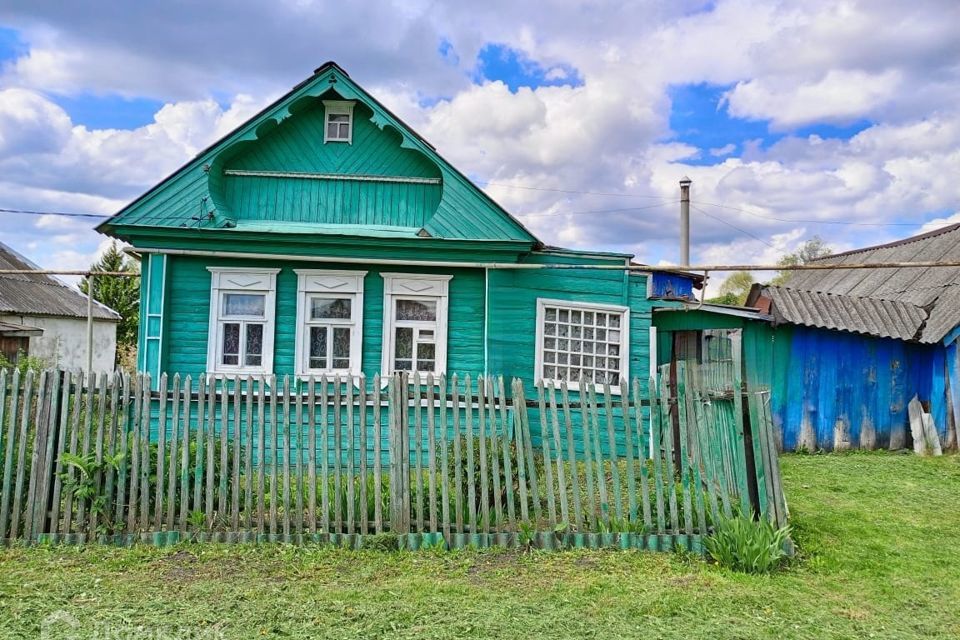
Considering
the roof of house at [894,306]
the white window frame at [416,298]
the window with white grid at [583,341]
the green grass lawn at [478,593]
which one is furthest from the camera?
the roof of house at [894,306]

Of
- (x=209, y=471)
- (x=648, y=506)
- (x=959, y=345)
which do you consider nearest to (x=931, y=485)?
(x=959, y=345)

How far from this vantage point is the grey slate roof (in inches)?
848

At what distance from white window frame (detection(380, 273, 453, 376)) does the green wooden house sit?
2 centimetres

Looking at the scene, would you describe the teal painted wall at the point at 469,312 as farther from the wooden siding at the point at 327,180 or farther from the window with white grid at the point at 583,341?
the wooden siding at the point at 327,180

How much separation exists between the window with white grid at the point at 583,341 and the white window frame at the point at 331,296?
9.88 feet

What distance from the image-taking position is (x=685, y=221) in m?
20.8

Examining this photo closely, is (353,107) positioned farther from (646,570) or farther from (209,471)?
(646,570)

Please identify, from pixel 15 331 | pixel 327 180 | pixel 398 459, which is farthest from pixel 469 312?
pixel 15 331

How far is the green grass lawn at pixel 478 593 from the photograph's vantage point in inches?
161

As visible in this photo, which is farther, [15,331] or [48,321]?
[48,321]

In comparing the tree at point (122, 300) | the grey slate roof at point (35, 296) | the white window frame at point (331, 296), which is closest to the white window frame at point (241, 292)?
the white window frame at point (331, 296)

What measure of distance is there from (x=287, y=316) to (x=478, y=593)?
7135mm

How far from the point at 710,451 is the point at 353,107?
27.1 ft

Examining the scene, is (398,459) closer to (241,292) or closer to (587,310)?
(241,292)
